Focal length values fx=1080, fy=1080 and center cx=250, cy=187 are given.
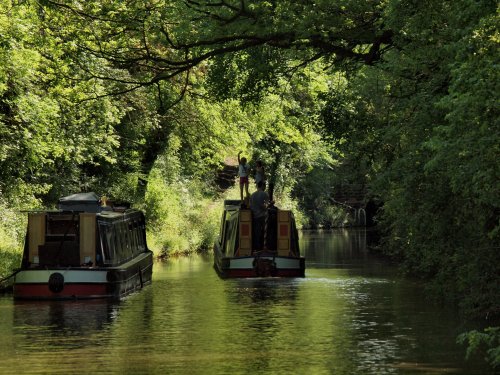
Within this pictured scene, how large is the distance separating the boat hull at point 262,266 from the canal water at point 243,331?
1.38 feet

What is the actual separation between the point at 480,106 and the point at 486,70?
0.47 metres

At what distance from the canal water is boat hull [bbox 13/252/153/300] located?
15.8 inches

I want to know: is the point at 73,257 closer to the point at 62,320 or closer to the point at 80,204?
the point at 80,204

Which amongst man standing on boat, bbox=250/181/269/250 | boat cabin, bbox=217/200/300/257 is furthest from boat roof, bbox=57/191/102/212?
man standing on boat, bbox=250/181/269/250

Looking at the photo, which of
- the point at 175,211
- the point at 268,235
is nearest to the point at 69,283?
the point at 268,235

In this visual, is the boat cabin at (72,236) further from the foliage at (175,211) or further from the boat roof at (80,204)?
the foliage at (175,211)

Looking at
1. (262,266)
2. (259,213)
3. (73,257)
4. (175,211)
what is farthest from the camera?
(175,211)

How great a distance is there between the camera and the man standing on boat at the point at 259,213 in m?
31.3

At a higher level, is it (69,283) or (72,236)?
(72,236)

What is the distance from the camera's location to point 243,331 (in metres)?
19.6

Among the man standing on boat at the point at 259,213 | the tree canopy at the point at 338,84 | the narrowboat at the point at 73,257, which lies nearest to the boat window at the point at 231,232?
the man standing on boat at the point at 259,213

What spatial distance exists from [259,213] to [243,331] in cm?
1193

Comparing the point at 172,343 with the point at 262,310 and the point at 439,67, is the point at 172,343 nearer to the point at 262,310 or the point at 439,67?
the point at 262,310

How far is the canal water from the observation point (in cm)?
1588
